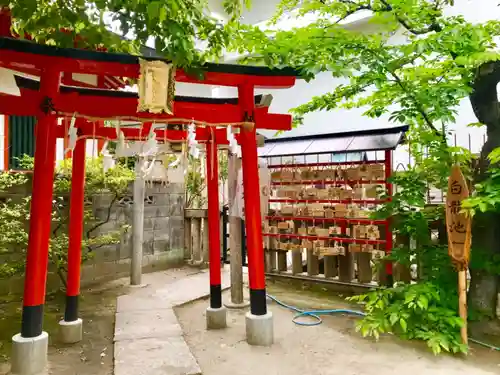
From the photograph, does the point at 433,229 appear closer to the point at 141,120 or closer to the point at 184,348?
the point at 184,348

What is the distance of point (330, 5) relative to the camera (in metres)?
4.93

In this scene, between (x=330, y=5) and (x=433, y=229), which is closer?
(x=330, y=5)

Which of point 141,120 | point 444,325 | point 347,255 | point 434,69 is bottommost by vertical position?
point 444,325

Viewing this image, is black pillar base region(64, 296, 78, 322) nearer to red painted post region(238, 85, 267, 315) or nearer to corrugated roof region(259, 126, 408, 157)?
red painted post region(238, 85, 267, 315)

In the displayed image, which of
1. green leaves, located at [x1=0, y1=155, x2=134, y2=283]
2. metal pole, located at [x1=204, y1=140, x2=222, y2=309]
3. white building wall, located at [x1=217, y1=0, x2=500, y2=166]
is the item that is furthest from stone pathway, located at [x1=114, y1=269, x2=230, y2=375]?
white building wall, located at [x1=217, y1=0, x2=500, y2=166]

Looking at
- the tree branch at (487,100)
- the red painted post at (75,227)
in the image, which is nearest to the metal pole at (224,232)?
the red painted post at (75,227)

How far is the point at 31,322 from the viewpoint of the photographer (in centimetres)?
385

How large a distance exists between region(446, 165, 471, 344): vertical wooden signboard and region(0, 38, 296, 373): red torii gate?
2228 millimetres

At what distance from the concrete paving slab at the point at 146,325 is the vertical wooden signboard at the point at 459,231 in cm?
345

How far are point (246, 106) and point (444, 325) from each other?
3483 mm

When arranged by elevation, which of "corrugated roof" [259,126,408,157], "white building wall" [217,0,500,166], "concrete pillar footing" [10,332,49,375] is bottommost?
"concrete pillar footing" [10,332,49,375]

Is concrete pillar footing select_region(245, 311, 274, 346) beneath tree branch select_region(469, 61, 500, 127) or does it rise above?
beneath

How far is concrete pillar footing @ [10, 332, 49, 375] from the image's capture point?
3.77 m

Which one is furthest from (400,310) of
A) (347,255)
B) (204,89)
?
(204,89)
